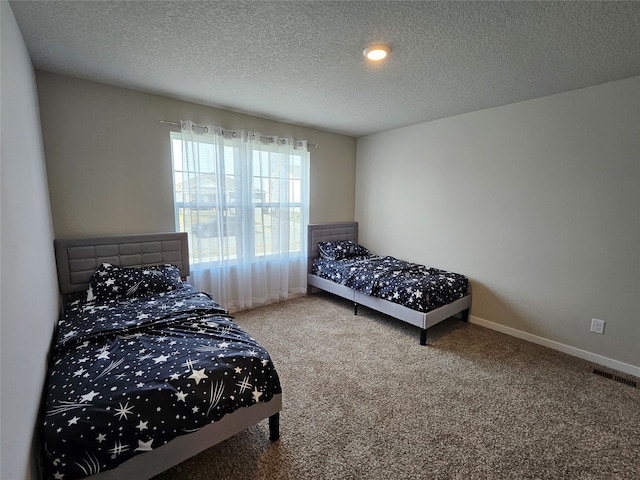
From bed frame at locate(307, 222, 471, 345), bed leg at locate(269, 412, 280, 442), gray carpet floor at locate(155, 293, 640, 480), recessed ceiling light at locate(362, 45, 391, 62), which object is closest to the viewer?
gray carpet floor at locate(155, 293, 640, 480)

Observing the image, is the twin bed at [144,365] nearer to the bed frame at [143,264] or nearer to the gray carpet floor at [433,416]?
the bed frame at [143,264]

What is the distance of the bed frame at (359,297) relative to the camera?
293cm

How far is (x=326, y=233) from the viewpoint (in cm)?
441

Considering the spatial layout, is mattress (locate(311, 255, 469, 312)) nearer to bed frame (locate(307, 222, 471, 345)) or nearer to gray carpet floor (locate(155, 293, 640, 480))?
bed frame (locate(307, 222, 471, 345))

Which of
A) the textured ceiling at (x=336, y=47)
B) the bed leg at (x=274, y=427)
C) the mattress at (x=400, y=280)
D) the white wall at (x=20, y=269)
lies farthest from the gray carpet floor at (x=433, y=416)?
the textured ceiling at (x=336, y=47)

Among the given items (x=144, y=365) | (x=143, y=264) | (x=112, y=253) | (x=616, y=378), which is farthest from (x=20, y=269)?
(x=616, y=378)

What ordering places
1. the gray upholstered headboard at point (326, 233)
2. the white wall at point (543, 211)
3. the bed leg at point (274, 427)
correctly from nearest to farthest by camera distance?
the bed leg at point (274, 427) < the white wall at point (543, 211) < the gray upholstered headboard at point (326, 233)

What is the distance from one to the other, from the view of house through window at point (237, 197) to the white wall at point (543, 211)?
1.65m

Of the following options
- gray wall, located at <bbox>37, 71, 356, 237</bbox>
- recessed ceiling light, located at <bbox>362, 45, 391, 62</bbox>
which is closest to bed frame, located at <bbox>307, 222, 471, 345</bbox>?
gray wall, located at <bbox>37, 71, 356, 237</bbox>

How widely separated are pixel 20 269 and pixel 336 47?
2.19 metres

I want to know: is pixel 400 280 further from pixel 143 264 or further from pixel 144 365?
pixel 143 264

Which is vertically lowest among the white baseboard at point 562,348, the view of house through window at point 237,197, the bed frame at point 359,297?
the white baseboard at point 562,348

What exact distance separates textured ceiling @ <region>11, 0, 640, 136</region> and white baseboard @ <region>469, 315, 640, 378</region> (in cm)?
238

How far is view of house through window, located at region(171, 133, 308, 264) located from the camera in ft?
10.6
